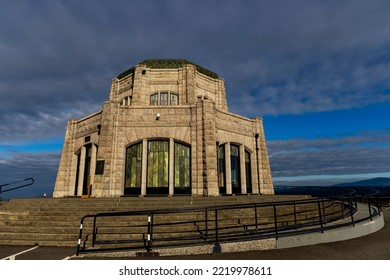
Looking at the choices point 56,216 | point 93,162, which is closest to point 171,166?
point 93,162

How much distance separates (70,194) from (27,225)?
10350 millimetres

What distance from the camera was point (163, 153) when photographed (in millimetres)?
17703

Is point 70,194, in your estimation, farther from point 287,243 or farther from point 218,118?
point 287,243

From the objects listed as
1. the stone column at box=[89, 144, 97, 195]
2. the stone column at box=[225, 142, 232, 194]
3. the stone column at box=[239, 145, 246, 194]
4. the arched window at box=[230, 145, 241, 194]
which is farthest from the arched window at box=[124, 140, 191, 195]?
the stone column at box=[239, 145, 246, 194]

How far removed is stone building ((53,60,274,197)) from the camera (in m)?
17.0

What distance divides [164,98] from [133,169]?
7.66m

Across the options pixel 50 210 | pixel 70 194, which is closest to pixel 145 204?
pixel 50 210

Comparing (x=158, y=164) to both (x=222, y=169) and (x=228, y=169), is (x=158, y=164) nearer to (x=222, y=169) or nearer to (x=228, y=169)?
(x=222, y=169)

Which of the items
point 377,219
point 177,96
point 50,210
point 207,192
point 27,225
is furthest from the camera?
point 177,96

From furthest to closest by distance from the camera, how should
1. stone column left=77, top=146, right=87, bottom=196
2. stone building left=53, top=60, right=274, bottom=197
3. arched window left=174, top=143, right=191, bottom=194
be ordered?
stone column left=77, top=146, right=87, bottom=196
arched window left=174, top=143, right=191, bottom=194
stone building left=53, top=60, right=274, bottom=197

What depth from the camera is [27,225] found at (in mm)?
9969

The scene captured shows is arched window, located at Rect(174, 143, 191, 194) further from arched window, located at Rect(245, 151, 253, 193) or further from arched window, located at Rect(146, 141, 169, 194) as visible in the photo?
arched window, located at Rect(245, 151, 253, 193)

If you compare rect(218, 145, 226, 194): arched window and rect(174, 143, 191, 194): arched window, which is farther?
rect(218, 145, 226, 194): arched window

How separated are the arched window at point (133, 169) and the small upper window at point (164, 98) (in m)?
5.99
